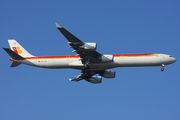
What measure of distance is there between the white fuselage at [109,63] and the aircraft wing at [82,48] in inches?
58.2

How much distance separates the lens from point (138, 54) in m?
58.9

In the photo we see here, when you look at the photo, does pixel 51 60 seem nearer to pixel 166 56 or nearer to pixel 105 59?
pixel 105 59

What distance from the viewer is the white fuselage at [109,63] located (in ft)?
190

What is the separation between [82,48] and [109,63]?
7.55m

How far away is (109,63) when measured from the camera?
189 feet

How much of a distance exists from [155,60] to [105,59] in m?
11.2

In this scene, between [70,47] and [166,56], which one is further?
[166,56]

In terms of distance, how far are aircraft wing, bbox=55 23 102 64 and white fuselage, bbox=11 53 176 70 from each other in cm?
148

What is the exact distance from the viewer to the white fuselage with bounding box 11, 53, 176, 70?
58.1 metres

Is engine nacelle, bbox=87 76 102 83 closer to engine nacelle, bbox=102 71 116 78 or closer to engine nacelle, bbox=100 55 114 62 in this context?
engine nacelle, bbox=102 71 116 78

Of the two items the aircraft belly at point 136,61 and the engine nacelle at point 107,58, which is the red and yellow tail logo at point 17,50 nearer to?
the engine nacelle at point 107,58

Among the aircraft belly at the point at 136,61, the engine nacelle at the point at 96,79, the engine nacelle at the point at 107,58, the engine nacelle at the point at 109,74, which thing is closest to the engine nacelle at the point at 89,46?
the engine nacelle at the point at 107,58

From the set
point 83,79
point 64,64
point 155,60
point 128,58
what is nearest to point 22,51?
point 64,64

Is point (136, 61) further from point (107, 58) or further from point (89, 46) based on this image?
point (89, 46)
